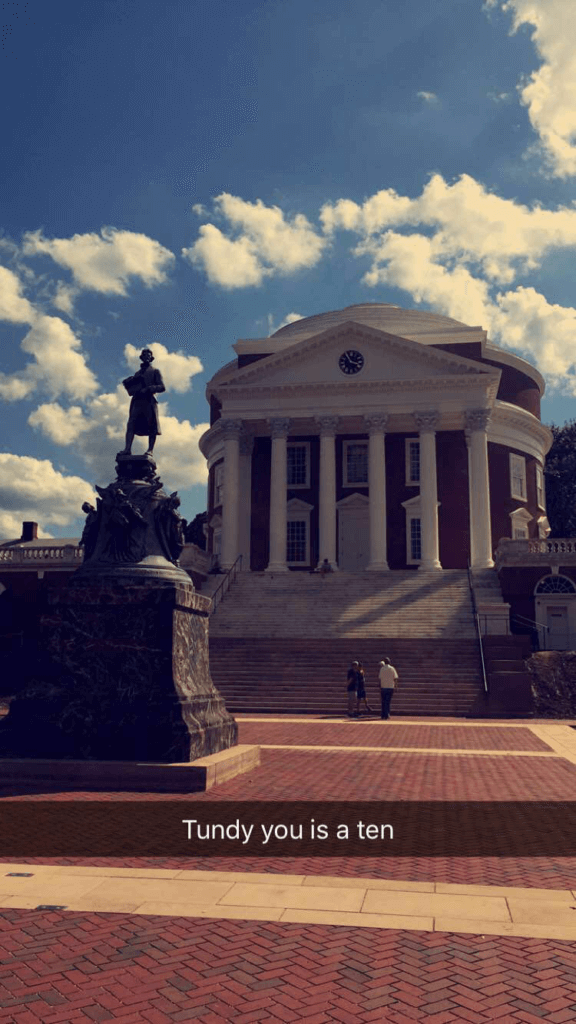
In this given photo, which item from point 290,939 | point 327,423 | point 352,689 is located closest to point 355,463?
point 327,423

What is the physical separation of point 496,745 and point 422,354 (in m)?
30.6

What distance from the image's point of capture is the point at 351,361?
1789 inches

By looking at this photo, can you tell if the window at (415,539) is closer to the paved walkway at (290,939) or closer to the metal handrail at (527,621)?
the metal handrail at (527,621)

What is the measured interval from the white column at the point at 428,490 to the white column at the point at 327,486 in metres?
4.66

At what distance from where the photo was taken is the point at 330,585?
39062mm

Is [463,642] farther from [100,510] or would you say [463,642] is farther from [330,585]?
[100,510]

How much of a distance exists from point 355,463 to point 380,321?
40.8 ft

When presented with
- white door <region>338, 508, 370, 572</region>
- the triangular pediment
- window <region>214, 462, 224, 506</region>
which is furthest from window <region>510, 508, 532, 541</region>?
window <region>214, 462, 224, 506</region>

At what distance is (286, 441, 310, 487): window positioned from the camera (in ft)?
161

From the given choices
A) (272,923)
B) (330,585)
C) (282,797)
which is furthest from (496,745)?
(330,585)

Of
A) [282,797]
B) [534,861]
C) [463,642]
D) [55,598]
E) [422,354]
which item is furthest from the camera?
[422,354]

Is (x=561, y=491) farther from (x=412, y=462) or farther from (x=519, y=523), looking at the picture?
(x=412, y=462)

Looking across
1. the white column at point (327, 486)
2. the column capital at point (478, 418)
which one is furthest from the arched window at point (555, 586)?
the white column at point (327, 486)

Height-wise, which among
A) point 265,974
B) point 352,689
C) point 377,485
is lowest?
point 265,974
